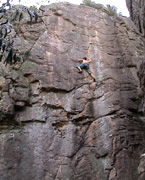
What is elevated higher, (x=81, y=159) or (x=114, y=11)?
(x=114, y=11)

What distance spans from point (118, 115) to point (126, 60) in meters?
3.58

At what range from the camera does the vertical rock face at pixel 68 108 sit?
29.9 feet

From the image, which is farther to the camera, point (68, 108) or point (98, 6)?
point (98, 6)

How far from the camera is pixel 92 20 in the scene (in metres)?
14.2

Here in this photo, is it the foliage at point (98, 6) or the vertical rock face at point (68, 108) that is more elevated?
the foliage at point (98, 6)

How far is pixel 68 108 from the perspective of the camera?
10469 millimetres

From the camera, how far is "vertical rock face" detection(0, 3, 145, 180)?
912 centimetres

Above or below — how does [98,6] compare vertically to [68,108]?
above

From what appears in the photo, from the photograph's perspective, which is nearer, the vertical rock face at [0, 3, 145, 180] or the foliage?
the vertical rock face at [0, 3, 145, 180]

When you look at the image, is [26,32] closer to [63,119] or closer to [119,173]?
[63,119]

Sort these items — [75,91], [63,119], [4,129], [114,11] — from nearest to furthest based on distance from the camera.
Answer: [4,129] → [63,119] → [75,91] → [114,11]

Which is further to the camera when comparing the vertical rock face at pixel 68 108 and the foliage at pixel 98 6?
the foliage at pixel 98 6

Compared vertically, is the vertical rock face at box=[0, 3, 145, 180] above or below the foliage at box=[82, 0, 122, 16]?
below

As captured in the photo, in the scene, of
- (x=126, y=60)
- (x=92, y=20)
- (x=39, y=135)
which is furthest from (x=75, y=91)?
(x=92, y=20)
